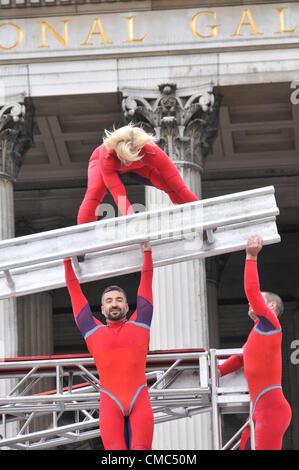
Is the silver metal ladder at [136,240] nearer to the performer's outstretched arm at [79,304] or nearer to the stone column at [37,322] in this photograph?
the performer's outstretched arm at [79,304]

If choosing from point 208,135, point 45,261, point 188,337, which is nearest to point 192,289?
point 188,337

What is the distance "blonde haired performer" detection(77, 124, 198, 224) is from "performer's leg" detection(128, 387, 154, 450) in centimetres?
269

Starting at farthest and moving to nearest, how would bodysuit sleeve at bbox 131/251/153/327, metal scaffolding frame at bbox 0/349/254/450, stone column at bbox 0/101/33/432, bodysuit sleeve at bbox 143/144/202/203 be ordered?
stone column at bbox 0/101/33/432
metal scaffolding frame at bbox 0/349/254/450
bodysuit sleeve at bbox 143/144/202/203
bodysuit sleeve at bbox 131/251/153/327

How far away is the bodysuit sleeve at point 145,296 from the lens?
1691cm

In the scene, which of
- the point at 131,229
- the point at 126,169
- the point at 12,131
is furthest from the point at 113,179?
the point at 12,131

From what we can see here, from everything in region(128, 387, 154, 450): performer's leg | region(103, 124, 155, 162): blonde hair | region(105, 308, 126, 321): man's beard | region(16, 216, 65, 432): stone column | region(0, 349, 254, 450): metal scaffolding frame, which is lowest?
region(128, 387, 154, 450): performer's leg

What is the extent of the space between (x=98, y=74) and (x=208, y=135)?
2.85m

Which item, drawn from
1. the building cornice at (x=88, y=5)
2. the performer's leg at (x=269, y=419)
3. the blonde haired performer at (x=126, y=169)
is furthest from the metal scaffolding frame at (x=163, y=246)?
the building cornice at (x=88, y=5)

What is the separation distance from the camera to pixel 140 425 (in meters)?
16.4

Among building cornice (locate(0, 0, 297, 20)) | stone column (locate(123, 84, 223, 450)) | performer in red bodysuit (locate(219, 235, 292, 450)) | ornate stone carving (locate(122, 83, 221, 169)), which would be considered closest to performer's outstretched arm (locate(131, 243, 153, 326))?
performer in red bodysuit (locate(219, 235, 292, 450))

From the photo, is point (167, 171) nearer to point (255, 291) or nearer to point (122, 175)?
point (122, 175)

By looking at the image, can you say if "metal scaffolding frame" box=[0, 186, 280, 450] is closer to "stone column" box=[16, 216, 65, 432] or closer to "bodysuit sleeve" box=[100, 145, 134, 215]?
"bodysuit sleeve" box=[100, 145, 134, 215]

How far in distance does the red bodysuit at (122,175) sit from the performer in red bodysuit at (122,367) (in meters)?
1.56

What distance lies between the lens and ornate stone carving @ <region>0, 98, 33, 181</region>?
1154 inches
